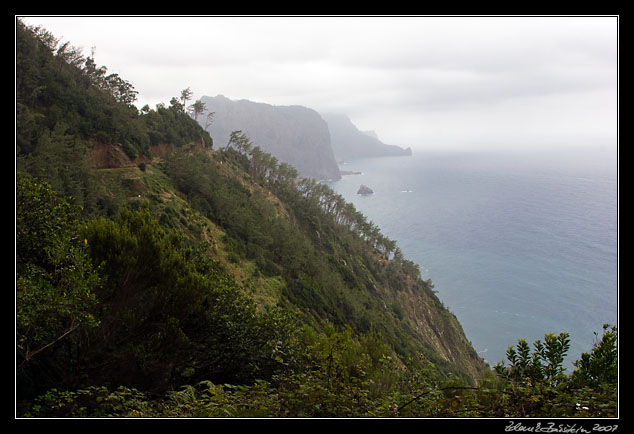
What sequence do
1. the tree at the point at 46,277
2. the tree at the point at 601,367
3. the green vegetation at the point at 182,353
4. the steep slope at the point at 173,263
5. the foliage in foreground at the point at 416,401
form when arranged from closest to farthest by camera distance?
1. the foliage in foreground at the point at 416,401
2. the green vegetation at the point at 182,353
3. the tree at the point at 601,367
4. the tree at the point at 46,277
5. the steep slope at the point at 173,263

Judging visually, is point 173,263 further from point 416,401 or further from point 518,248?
point 518,248

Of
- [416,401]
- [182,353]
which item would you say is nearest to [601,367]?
[416,401]

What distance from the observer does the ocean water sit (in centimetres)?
6188

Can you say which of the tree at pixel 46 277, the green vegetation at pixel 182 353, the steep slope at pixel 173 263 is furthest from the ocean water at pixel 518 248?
the tree at pixel 46 277

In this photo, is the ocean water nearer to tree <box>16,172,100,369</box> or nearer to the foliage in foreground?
the foliage in foreground

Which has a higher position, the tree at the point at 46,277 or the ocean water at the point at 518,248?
the tree at the point at 46,277

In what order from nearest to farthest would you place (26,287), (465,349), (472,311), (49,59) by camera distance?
(26,287) → (49,59) → (465,349) → (472,311)

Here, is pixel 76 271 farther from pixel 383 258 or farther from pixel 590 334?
pixel 590 334

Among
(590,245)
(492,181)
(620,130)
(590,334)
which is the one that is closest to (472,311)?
(590,334)

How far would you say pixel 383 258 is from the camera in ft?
222

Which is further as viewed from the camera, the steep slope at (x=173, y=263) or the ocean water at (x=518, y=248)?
the ocean water at (x=518, y=248)

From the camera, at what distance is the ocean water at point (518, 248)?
6188 cm

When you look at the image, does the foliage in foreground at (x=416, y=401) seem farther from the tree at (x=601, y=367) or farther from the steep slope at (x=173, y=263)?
the steep slope at (x=173, y=263)

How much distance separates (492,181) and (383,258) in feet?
422
